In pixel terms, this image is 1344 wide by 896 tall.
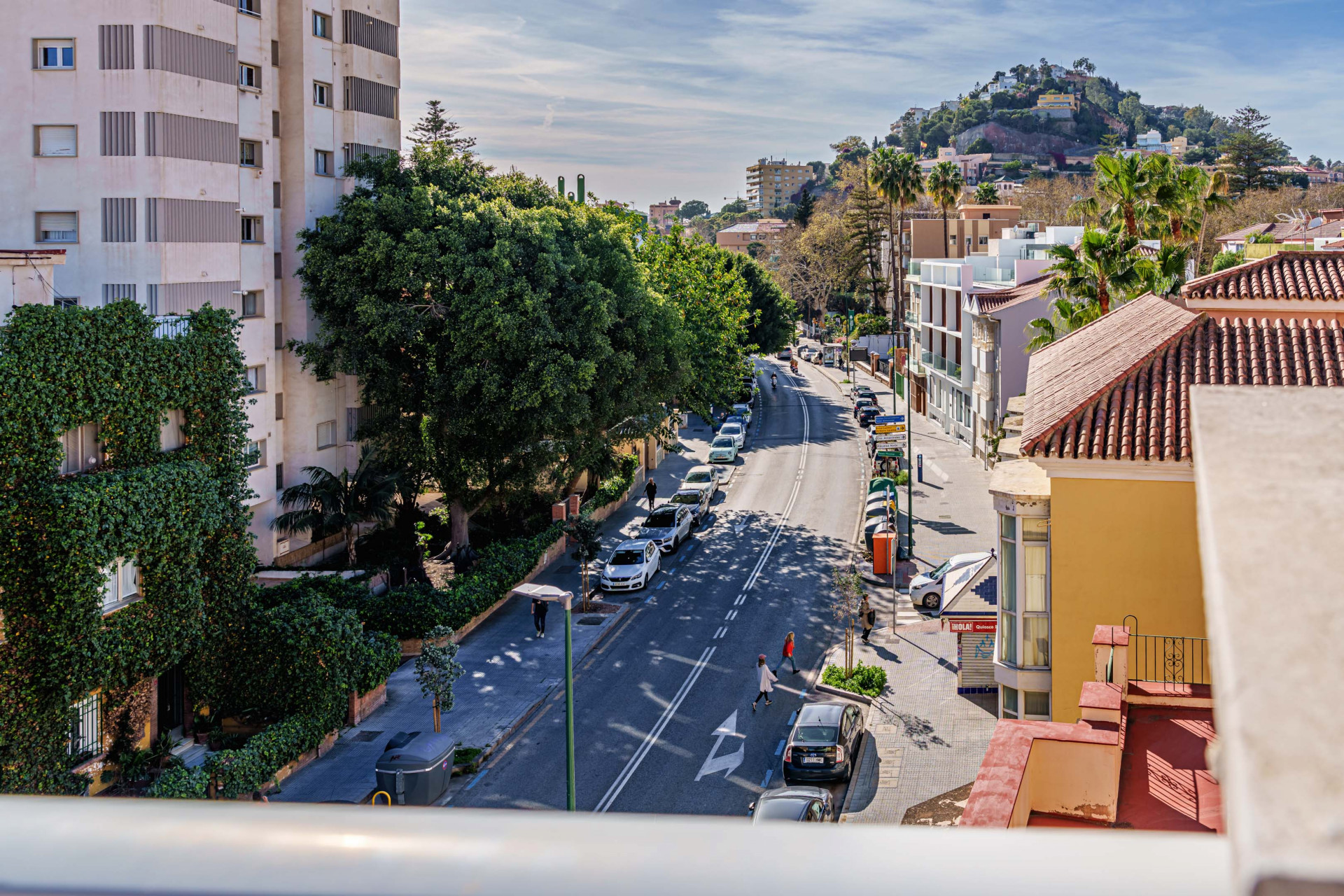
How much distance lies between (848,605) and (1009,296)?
27835 millimetres

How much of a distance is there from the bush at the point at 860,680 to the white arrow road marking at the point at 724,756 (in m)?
3.15

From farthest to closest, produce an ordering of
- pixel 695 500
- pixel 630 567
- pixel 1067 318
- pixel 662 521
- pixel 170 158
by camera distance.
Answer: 1. pixel 695 500
2. pixel 662 521
3. pixel 630 567
4. pixel 1067 318
5. pixel 170 158

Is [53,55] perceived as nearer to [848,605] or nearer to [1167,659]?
[848,605]

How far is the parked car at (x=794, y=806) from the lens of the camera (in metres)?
19.5

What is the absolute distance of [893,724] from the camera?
26.0m

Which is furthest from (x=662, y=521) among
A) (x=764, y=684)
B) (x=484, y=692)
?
(x=764, y=684)

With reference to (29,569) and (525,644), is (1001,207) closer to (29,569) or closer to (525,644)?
(525,644)

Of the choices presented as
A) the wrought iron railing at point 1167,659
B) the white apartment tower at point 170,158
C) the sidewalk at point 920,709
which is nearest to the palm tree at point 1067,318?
the sidewalk at point 920,709

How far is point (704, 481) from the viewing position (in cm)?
4925

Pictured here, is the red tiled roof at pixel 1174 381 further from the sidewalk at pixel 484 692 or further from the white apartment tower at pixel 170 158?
the white apartment tower at pixel 170 158

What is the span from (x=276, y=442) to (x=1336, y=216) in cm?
7238

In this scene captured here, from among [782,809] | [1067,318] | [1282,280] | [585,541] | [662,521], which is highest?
[1282,280]

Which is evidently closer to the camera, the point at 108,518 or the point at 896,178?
the point at 108,518

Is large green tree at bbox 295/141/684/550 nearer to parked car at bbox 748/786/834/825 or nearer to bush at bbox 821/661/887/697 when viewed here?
bush at bbox 821/661/887/697
